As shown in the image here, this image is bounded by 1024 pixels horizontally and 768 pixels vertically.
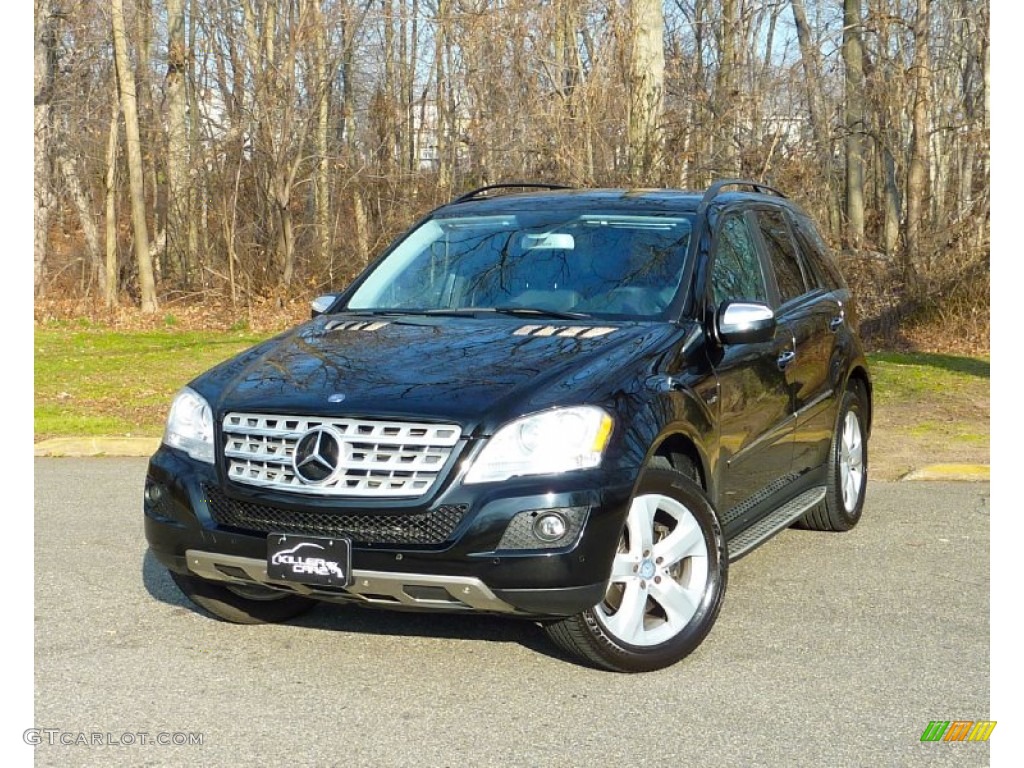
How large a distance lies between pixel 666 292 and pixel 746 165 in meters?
11.1

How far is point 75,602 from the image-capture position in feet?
20.0

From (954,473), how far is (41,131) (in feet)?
64.5

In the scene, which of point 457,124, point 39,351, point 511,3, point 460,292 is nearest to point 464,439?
point 460,292

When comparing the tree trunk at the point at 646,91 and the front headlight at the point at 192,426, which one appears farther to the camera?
the tree trunk at the point at 646,91

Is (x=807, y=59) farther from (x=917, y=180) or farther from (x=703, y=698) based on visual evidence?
(x=703, y=698)

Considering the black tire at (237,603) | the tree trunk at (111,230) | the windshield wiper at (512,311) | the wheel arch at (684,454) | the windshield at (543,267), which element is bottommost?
the black tire at (237,603)

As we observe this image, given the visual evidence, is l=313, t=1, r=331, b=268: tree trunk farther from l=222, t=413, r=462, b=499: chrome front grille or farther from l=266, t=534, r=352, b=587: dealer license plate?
l=266, t=534, r=352, b=587: dealer license plate

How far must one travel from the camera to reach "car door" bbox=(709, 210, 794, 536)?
5.71m

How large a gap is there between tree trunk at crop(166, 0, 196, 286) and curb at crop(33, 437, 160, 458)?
13.1 meters

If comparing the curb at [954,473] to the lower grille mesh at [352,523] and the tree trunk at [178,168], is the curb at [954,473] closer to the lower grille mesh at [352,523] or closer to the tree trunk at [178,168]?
the lower grille mesh at [352,523]

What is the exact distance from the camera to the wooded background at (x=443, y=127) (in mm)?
16469

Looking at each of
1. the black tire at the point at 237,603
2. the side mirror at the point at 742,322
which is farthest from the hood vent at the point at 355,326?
the side mirror at the point at 742,322

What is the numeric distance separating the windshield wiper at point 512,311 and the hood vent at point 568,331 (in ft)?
0.72

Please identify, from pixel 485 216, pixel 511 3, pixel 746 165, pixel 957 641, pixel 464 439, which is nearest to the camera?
pixel 464 439
